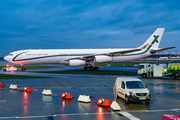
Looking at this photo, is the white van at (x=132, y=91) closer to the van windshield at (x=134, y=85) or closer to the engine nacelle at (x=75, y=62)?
the van windshield at (x=134, y=85)

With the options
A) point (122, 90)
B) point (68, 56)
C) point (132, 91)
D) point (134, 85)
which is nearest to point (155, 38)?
point (68, 56)

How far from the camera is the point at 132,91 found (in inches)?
555

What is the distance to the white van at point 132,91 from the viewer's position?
45.5ft

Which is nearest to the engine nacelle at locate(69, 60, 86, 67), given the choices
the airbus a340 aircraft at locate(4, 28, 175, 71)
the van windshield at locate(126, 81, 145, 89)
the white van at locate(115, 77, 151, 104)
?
the airbus a340 aircraft at locate(4, 28, 175, 71)

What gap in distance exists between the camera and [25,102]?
14.6m

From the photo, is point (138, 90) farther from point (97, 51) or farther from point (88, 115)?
point (97, 51)

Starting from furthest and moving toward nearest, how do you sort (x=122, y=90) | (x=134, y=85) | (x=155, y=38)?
(x=155, y=38)
(x=134, y=85)
(x=122, y=90)

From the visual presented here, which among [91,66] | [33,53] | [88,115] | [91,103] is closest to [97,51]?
[91,66]

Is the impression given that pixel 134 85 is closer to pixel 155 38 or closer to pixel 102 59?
pixel 102 59

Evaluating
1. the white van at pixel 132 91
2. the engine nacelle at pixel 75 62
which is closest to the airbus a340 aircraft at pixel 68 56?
the engine nacelle at pixel 75 62

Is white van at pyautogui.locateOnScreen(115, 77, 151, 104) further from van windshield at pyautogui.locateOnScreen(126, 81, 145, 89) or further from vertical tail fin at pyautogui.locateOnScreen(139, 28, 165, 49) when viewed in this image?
vertical tail fin at pyautogui.locateOnScreen(139, 28, 165, 49)

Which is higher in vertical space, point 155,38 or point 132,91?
point 155,38

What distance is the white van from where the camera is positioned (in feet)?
45.5

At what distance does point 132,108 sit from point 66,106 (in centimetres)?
429
